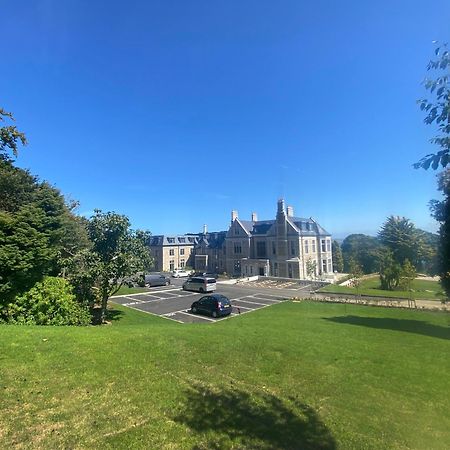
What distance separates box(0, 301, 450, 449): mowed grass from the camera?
4.62m

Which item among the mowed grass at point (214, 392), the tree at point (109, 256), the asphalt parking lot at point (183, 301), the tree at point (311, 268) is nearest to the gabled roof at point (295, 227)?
the tree at point (311, 268)

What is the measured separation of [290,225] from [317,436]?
45702mm

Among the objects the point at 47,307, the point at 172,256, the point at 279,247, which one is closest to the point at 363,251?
the point at 279,247

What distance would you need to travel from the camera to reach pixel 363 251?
182 ft

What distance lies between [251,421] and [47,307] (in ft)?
39.2

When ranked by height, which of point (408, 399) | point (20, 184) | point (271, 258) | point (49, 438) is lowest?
point (408, 399)

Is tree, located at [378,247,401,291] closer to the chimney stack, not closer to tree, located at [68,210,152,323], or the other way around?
the chimney stack

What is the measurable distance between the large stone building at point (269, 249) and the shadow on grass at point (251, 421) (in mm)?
39033

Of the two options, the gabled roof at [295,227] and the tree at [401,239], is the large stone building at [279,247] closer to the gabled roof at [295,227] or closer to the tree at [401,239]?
the gabled roof at [295,227]

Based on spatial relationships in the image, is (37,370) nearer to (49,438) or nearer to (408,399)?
(49,438)

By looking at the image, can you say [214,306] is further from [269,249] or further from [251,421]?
[269,249]

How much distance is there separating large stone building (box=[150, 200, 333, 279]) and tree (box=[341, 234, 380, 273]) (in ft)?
20.3

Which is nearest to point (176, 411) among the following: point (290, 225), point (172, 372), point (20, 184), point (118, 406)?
point (118, 406)

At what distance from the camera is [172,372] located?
23.2 ft
